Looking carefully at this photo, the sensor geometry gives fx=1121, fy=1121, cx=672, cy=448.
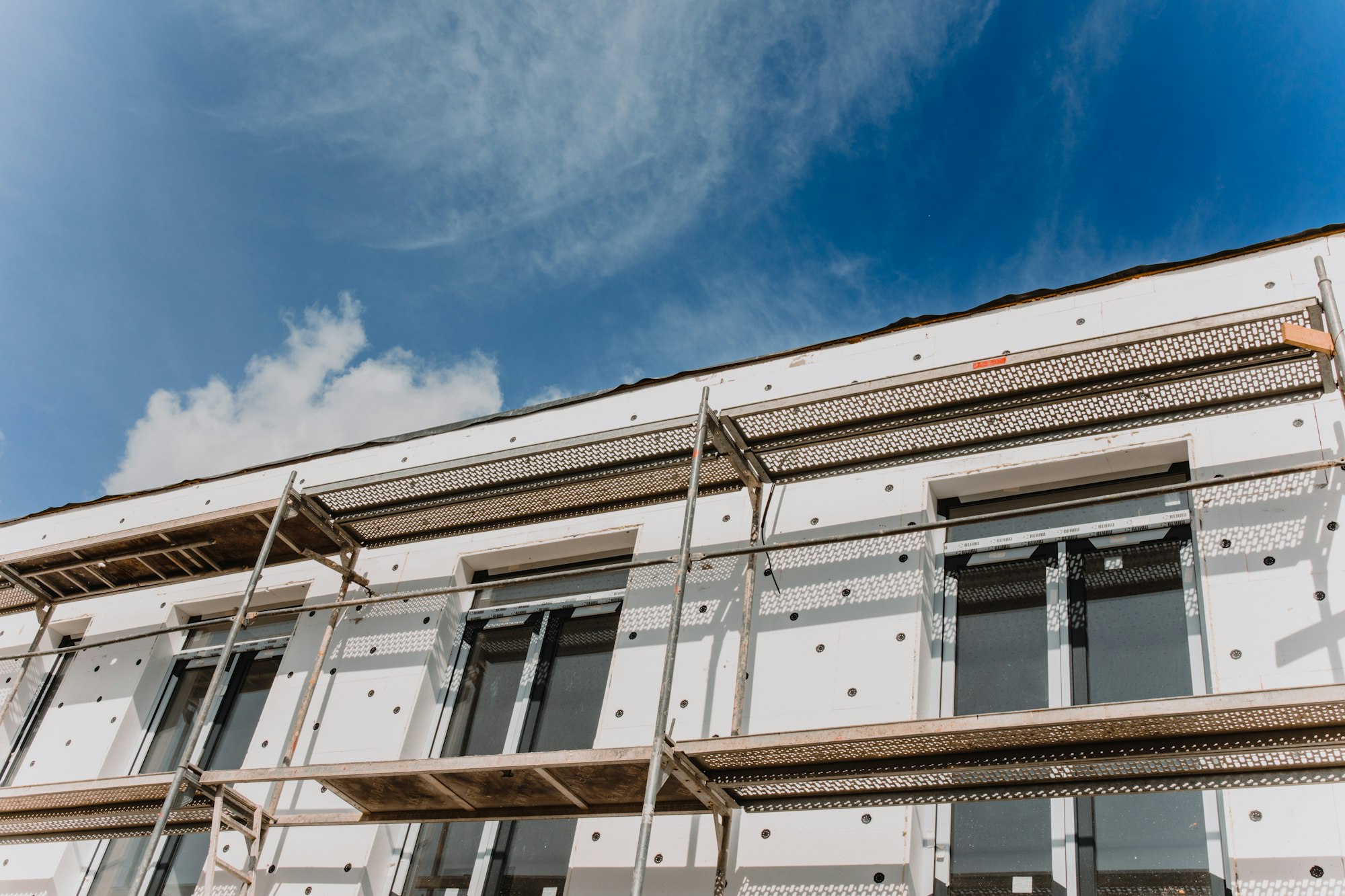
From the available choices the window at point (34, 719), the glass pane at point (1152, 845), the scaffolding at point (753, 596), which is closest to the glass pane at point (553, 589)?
the scaffolding at point (753, 596)

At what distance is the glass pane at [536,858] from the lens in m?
5.67

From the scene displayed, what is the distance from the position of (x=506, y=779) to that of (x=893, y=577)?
214cm

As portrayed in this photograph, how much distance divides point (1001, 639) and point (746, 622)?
1.25 m

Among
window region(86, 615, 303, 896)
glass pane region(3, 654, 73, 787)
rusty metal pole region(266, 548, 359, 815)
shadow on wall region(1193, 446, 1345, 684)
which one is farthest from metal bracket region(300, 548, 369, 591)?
shadow on wall region(1193, 446, 1345, 684)

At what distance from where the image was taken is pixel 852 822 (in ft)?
16.4

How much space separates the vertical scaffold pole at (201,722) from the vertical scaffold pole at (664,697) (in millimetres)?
2389

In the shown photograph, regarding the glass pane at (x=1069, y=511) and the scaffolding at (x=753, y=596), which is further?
the glass pane at (x=1069, y=511)

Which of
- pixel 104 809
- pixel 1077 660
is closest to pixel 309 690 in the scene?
pixel 104 809

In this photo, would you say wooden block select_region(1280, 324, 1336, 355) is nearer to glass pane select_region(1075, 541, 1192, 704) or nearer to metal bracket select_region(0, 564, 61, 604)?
glass pane select_region(1075, 541, 1192, 704)

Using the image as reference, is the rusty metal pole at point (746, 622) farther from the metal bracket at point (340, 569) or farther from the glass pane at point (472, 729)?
the metal bracket at point (340, 569)

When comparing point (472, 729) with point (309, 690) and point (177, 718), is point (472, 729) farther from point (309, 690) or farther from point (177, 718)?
point (177, 718)

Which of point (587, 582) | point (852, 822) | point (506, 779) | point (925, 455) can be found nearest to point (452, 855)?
point (506, 779)

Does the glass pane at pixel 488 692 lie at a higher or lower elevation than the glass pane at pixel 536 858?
higher

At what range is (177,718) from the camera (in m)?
7.82
